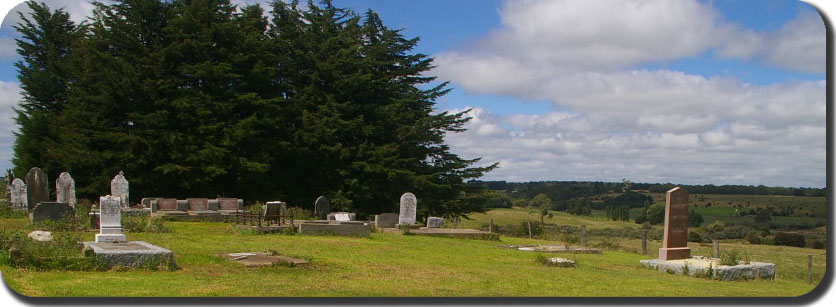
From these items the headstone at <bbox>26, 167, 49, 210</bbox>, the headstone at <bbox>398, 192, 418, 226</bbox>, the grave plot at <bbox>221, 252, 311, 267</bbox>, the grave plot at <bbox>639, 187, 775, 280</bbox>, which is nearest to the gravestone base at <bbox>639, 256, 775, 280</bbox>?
the grave plot at <bbox>639, 187, 775, 280</bbox>

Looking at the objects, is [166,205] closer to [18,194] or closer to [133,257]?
[18,194]

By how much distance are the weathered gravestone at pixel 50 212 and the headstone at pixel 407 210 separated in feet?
32.8

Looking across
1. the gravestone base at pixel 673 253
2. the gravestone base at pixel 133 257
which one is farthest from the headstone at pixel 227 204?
the gravestone base at pixel 673 253

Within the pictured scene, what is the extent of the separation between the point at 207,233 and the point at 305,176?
1919 cm

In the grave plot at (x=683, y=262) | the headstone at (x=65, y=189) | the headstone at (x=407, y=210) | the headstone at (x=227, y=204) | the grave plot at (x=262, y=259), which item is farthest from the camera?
the headstone at (x=227, y=204)

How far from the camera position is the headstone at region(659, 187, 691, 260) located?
575 inches

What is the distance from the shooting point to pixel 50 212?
688 inches

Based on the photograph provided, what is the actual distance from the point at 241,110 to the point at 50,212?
17.2m

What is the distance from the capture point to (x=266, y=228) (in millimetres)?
17984

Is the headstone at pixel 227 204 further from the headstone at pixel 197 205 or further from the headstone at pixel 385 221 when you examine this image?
the headstone at pixel 385 221

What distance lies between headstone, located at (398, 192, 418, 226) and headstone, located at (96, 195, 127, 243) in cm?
1067

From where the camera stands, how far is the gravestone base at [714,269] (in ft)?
42.7

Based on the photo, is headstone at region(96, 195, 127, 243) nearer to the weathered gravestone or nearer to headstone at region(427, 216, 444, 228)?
the weathered gravestone

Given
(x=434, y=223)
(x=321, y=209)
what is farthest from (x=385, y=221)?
(x=321, y=209)
